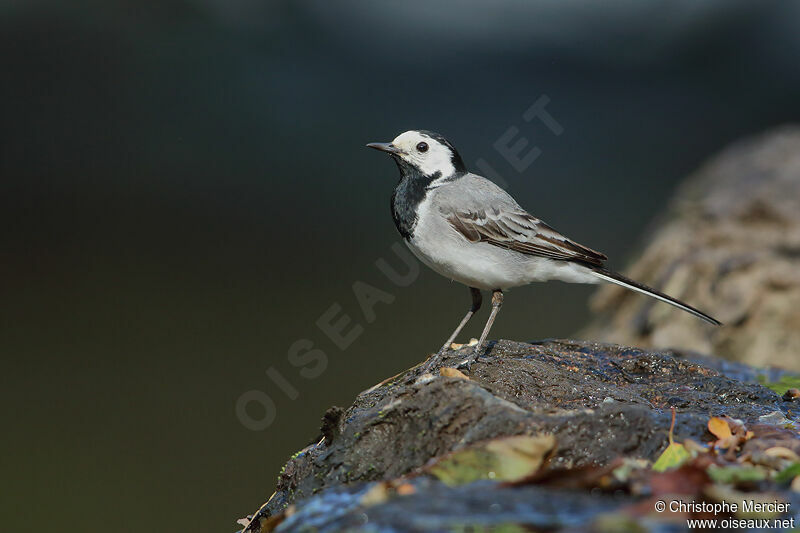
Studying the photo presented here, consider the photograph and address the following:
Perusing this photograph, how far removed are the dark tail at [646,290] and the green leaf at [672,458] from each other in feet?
9.86

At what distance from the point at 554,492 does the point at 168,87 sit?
23405mm

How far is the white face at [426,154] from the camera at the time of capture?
6.18 meters

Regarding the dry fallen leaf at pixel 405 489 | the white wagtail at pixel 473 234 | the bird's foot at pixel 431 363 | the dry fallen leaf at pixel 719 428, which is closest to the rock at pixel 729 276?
the white wagtail at pixel 473 234

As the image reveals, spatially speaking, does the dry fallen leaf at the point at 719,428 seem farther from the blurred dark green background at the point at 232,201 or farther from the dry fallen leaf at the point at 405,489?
the blurred dark green background at the point at 232,201

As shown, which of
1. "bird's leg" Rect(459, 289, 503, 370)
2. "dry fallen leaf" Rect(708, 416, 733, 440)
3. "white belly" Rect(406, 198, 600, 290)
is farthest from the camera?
"white belly" Rect(406, 198, 600, 290)

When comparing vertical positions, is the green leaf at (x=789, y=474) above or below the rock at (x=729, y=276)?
below

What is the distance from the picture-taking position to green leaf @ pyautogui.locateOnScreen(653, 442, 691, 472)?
107 inches

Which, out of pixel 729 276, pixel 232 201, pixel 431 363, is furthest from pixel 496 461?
pixel 232 201

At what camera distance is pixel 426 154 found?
6188 millimetres

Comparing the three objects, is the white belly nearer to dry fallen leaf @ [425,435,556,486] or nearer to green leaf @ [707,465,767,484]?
dry fallen leaf @ [425,435,556,486]

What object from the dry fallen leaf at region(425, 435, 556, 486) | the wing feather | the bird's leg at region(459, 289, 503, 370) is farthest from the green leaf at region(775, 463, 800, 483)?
the wing feather

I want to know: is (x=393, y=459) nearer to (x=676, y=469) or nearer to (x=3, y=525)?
(x=676, y=469)

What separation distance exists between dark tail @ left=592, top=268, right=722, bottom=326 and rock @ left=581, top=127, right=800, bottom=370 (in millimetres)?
1969

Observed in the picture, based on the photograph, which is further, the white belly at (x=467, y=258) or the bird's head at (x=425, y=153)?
the bird's head at (x=425, y=153)
